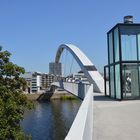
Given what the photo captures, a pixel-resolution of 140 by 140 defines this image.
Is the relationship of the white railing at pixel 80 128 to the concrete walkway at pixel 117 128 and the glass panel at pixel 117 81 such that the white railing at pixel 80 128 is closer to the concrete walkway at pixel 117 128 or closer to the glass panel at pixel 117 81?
Answer: the concrete walkway at pixel 117 128

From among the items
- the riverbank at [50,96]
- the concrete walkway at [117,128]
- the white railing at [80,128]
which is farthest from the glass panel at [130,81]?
the riverbank at [50,96]

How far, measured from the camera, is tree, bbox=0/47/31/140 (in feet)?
54.6

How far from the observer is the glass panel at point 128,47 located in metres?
20.2

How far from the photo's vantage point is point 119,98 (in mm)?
19594

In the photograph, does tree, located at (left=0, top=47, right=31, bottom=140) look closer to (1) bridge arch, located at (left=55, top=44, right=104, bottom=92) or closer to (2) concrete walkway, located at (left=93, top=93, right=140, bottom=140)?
(2) concrete walkway, located at (left=93, top=93, right=140, bottom=140)

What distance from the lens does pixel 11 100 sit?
60.1 feet

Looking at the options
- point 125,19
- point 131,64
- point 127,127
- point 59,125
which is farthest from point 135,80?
point 59,125

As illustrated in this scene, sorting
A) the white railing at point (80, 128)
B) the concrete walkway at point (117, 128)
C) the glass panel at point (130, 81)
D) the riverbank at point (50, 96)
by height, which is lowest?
the riverbank at point (50, 96)

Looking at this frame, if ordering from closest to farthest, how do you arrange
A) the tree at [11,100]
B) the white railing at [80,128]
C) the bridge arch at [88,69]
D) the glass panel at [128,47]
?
1. the white railing at [80,128]
2. the tree at [11,100]
3. the glass panel at [128,47]
4. the bridge arch at [88,69]

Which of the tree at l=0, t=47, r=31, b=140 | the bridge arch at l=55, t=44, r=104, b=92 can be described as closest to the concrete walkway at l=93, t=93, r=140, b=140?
the tree at l=0, t=47, r=31, b=140

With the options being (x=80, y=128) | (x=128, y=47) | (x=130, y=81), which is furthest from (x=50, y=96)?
(x=80, y=128)

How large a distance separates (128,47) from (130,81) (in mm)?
2051

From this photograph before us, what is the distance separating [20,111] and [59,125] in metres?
20.9

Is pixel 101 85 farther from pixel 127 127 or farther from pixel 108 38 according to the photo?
pixel 127 127
